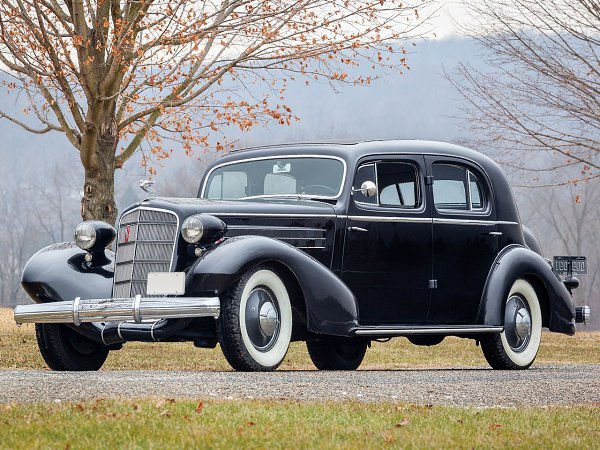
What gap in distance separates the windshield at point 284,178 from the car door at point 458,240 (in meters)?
1.11

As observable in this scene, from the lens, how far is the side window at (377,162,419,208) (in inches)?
417

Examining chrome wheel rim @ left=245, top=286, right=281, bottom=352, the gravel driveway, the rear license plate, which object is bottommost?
the gravel driveway

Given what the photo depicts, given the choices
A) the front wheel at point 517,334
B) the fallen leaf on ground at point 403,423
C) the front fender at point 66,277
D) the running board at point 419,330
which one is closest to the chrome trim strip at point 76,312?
the front fender at point 66,277

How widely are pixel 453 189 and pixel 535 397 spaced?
364 centimetres

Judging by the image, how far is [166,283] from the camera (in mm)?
8922

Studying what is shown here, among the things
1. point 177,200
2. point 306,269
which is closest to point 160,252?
point 177,200

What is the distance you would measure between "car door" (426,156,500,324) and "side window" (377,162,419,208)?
207 millimetres

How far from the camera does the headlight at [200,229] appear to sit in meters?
8.97

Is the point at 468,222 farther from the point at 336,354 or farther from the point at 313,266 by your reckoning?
the point at 313,266

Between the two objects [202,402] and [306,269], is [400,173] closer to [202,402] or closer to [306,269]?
[306,269]

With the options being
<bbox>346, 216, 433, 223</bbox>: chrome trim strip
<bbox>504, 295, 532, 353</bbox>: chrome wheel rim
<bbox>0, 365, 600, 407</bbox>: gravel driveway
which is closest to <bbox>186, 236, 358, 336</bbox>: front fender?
<bbox>0, 365, 600, 407</bbox>: gravel driveway

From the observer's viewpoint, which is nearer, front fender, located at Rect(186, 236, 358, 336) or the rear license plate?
front fender, located at Rect(186, 236, 358, 336)

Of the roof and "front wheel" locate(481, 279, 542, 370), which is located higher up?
the roof

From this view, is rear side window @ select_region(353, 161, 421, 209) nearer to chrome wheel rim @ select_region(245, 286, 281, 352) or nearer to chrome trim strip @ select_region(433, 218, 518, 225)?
chrome trim strip @ select_region(433, 218, 518, 225)
